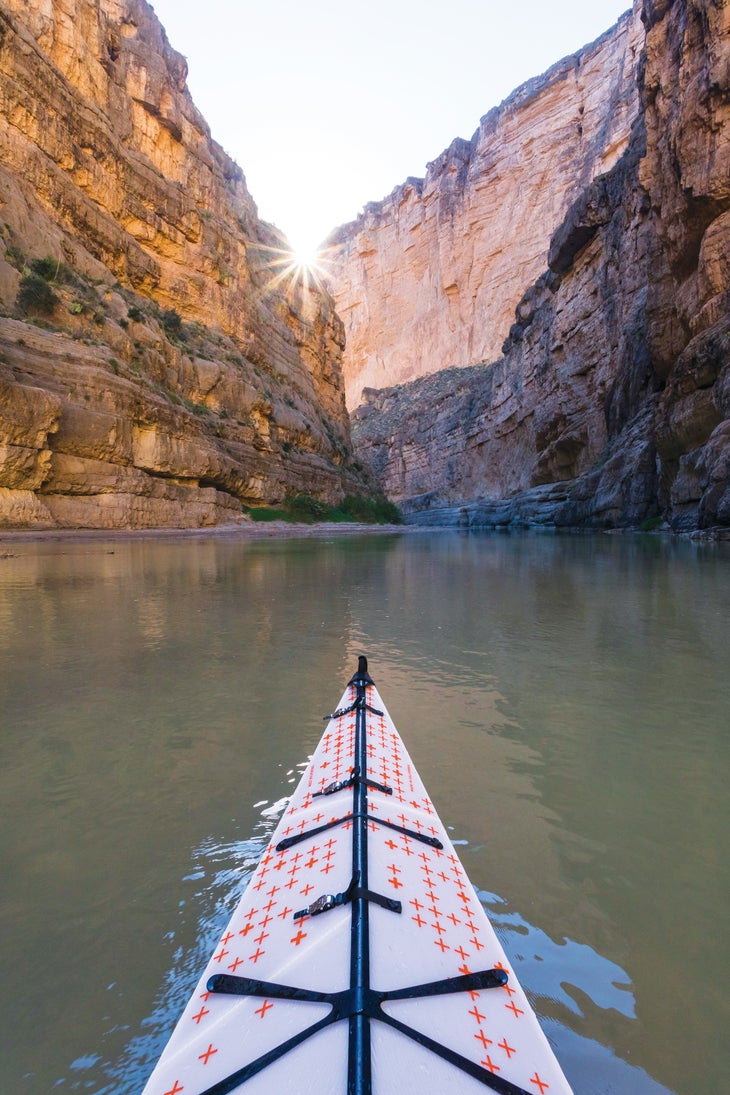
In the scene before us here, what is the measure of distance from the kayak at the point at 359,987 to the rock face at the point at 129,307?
17870mm

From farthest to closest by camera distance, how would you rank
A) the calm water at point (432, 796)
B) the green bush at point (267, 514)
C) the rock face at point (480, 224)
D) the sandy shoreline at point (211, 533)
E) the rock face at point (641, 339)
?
the rock face at point (480, 224) < the green bush at point (267, 514) < the rock face at point (641, 339) < the sandy shoreline at point (211, 533) < the calm water at point (432, 796)

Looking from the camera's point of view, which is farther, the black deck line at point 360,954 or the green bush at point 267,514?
the green bush at point 267,514

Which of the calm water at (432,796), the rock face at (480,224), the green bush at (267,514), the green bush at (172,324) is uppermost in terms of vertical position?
the rock face at (480,224)

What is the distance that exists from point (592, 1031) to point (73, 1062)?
4.02 feet

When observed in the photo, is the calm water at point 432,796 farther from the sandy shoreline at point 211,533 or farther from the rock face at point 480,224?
the rock face at point 480,224

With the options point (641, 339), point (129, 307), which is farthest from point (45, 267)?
point (641, 339)

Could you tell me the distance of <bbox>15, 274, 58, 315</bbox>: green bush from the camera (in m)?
19.6

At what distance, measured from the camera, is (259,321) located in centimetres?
3709

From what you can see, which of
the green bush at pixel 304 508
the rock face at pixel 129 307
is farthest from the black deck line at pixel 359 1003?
the green bush at pixel 304 508

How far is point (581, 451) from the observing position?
35500mm

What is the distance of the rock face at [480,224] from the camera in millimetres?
61875

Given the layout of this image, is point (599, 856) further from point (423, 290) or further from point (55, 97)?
point (423, 290)

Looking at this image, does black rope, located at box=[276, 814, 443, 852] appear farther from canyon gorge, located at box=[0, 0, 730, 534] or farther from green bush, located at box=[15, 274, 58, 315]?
green bush, located at box=[15, 274, 58, 315]

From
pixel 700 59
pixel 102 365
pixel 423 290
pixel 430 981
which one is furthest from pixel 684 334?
pixel 423 290
